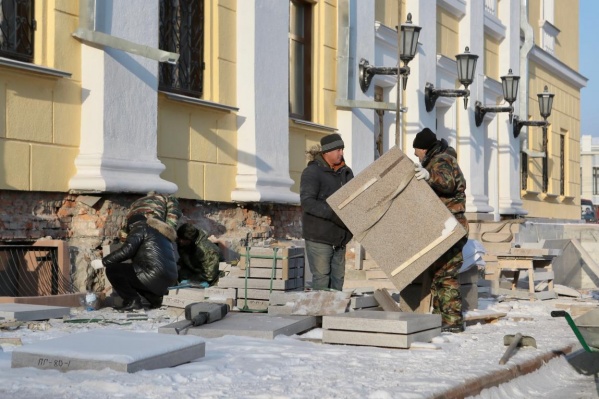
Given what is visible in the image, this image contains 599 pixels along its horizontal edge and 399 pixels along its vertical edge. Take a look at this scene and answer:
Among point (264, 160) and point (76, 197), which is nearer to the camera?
point (76, 197)

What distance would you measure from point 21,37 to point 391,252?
13.3ft

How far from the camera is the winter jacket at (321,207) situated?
1012cm

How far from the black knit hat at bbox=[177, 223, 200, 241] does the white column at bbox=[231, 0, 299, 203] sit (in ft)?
5.52

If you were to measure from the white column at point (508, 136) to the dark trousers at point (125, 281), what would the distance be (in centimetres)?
1590

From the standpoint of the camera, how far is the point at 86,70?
36.7 ft

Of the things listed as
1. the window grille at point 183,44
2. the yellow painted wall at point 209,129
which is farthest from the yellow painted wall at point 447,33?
the window grille at point 183,44

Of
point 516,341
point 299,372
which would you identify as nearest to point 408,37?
point 516,341

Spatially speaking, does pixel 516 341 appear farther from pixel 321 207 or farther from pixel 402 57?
pixel 402 57

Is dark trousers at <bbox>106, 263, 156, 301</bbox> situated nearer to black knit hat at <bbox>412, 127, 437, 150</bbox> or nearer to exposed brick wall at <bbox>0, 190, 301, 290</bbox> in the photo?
exposed brick wall at <bbox>0, 190, 301, 290</bbox>

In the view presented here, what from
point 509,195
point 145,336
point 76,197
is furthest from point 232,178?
point 509,195

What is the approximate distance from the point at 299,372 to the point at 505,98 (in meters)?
17.6

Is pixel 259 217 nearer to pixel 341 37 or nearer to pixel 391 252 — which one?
pixel 341 37

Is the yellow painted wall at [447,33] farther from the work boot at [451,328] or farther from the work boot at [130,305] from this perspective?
the work boot at [451,328]

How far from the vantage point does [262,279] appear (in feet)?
33.7
